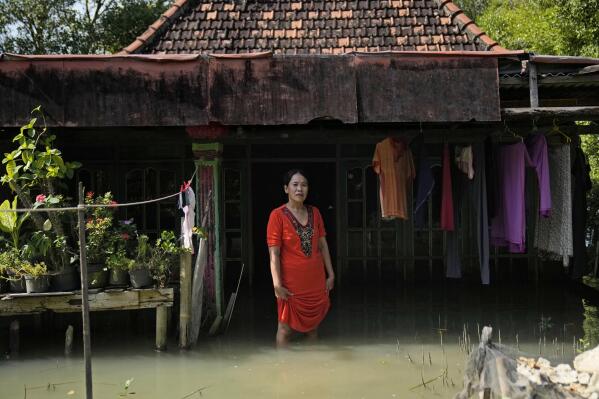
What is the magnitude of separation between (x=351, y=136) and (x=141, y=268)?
308cm

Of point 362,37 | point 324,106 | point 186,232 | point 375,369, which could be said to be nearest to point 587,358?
point 375,369

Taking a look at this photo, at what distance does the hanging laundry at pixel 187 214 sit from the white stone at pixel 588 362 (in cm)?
372

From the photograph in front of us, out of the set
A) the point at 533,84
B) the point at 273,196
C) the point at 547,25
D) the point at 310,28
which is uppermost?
the point at 547,25

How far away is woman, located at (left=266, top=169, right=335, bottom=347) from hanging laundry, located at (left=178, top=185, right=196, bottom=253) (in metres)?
0.93

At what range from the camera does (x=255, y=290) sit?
360 inches

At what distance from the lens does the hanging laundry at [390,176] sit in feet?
22.9

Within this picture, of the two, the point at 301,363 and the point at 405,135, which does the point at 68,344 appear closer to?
the point at 301,363

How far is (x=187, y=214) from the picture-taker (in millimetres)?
6164

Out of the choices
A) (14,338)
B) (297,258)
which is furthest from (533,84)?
(14,338)

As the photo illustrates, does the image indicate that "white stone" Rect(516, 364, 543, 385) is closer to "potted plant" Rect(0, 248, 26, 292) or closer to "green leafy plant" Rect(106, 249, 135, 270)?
"green leafy plant" Rect(106, 249, 135, 270)

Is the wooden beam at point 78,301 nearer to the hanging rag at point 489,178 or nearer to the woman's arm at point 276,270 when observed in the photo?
the woman's arm at point 276,270

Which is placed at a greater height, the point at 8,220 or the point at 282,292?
the point at 8,220

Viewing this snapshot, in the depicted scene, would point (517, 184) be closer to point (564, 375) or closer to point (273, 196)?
point (564, 375)

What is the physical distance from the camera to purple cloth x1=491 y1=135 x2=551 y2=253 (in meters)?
6.91
